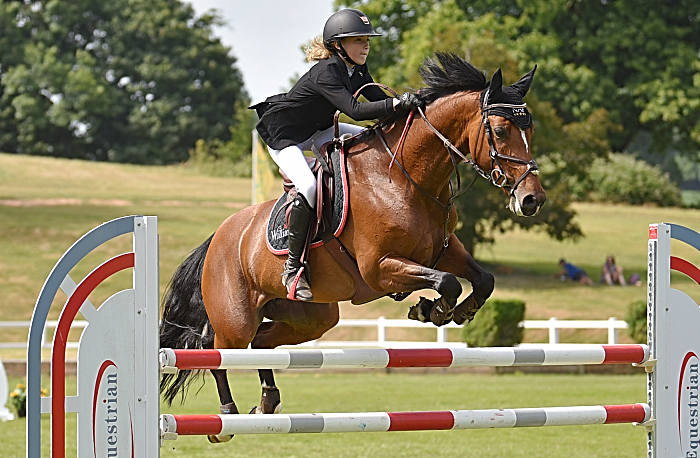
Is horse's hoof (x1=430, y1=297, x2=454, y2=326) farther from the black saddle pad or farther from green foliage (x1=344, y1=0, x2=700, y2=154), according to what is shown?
green foliage (x1=344, y1=0, x2=700, y2=154)

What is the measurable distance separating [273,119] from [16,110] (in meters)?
43.5

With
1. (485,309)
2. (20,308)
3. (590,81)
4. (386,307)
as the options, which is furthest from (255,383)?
(590,81)

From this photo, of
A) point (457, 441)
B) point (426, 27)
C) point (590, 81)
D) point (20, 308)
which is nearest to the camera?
point (457, 441)

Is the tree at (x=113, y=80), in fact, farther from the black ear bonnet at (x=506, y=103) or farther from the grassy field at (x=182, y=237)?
the black ear bonnet at (x=506, y=103)

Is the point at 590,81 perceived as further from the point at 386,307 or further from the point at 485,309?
the point at 485,309

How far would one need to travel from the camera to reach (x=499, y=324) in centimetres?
1493

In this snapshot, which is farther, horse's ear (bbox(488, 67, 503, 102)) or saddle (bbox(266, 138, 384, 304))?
saddle (bbox(266, 138, 384, 304))

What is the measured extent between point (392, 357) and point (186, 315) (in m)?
2.08

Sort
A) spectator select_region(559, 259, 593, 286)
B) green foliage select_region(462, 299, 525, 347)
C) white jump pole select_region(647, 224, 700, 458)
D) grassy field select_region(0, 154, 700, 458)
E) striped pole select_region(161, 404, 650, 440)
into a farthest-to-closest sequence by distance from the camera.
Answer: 1. spectator select_region(559, 259, 593, 286)
2. green foliage select_region(462, 299, 525, 347)
3. grassy field select_region(0, 154, 700, 458)
4. white jump pole select_region(647, 224, 700, 458)
5. striped pole select_region(161, 404, 650, 440)

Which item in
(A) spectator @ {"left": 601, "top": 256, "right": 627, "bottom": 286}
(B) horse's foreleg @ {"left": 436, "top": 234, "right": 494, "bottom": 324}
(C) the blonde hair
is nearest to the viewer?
(B) horse's foreleg @ {"left": 436, "top": 234, "right": 494, "bottom": 324}

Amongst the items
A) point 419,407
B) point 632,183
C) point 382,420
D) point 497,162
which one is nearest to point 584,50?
point 632,183

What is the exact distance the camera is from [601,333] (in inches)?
731

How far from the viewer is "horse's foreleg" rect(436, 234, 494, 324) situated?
4.25 m

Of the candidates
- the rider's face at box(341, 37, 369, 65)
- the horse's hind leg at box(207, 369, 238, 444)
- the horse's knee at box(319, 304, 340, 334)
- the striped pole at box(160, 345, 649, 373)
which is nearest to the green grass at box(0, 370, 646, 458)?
the horse's hind leg at box(207, 369, 238, 444)
